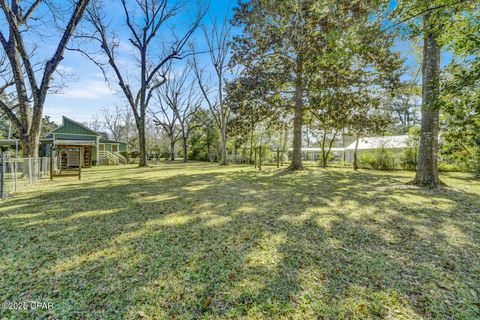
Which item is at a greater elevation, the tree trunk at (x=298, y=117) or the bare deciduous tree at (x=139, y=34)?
the bare deciduous tree at (x=139, y=34)

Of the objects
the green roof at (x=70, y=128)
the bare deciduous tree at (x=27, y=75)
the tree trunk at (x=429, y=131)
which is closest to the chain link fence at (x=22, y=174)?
the bare deciduous tree at (x=27, y=75)

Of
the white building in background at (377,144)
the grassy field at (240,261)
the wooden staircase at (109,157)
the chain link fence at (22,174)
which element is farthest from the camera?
the wooden staircase at (109,157)

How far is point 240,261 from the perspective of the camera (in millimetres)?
2486

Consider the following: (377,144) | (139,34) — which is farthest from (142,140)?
(377,144)

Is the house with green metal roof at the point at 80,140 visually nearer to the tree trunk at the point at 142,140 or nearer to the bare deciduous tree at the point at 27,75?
the tree trunk at the point at 142,140

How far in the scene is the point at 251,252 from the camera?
8.84 ft

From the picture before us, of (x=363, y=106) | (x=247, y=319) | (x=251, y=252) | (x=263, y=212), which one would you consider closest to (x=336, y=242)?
(x=251, y=252)

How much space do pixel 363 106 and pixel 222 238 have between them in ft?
38.7

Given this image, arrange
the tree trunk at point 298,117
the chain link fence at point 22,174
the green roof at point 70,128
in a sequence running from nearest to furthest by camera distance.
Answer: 1. the chain link fence at point 22,174
2. the tree trunk at point 298,117
3. the green roof at point 70,128

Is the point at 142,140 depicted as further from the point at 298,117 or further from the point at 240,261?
the point at 240,261

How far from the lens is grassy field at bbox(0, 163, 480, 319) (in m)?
1.79

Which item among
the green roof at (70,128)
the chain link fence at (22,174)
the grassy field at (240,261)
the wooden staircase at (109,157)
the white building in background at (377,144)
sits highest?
the green roof at (70,128)

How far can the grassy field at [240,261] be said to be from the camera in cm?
179

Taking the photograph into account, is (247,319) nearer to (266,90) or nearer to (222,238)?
(222,238)
